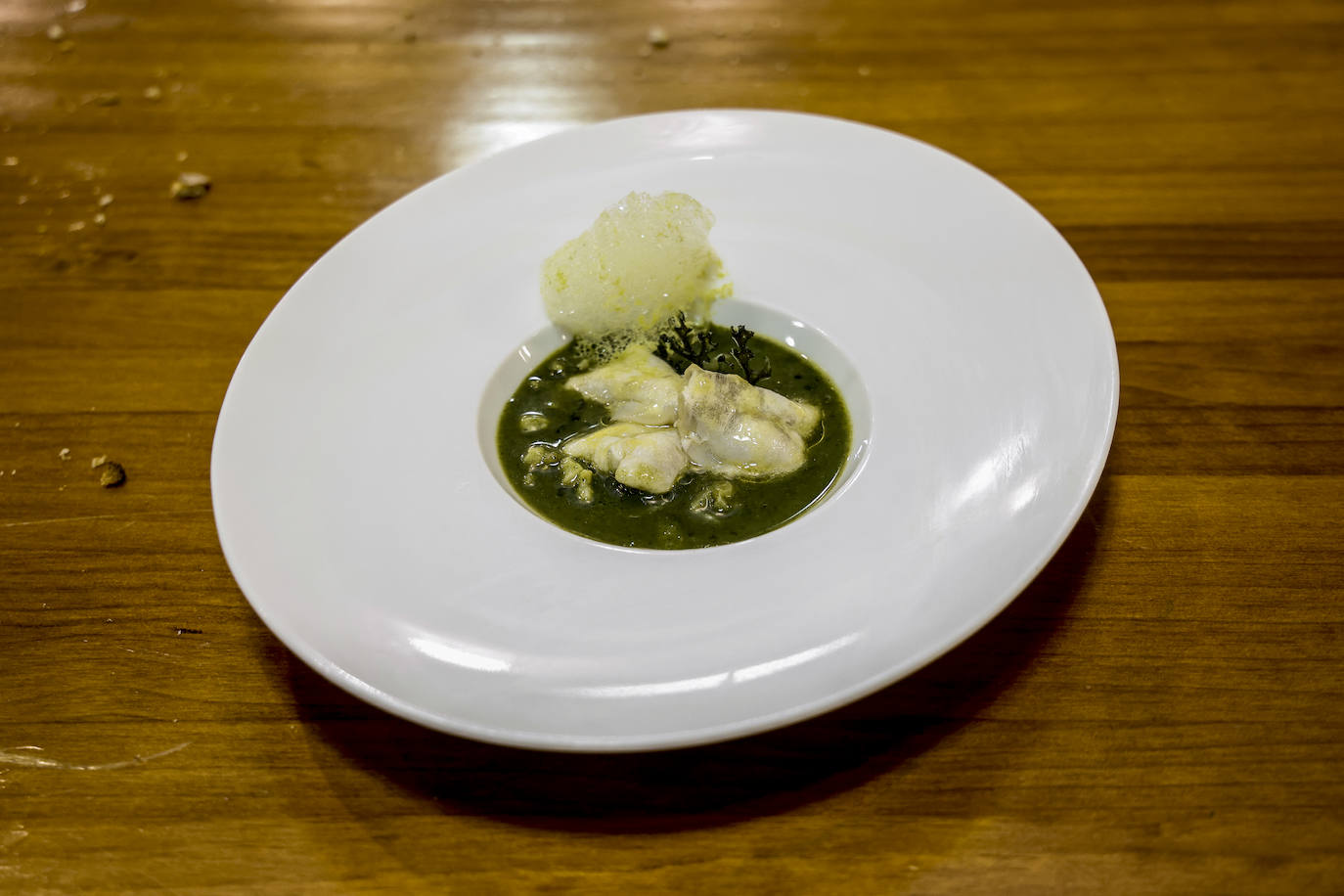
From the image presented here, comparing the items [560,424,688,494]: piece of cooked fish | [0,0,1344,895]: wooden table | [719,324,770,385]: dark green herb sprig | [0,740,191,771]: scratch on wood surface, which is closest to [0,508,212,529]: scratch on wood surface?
[0,0,1344,895]: wooden table

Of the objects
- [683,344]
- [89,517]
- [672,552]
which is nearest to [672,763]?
[672,552]

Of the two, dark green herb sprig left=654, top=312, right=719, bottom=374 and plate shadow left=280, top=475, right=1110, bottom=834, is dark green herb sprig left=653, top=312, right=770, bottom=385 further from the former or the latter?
plate shadow left=280, top=475, right=1110, bottom=834

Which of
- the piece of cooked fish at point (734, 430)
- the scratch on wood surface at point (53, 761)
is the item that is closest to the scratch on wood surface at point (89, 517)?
the scratch on wood surface at point (53, 761)

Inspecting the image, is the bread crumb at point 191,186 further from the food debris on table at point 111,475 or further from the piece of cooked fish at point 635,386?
the piece of cooked fish at point 635,386

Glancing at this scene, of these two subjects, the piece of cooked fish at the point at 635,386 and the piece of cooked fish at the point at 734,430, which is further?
the piece of cooked fish at the point at 635,386

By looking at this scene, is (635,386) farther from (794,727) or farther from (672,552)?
(794,727)

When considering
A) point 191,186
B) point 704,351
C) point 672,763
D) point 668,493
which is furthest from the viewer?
point 191,186

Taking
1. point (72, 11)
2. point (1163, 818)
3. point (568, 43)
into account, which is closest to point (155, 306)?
point (568, 43)
